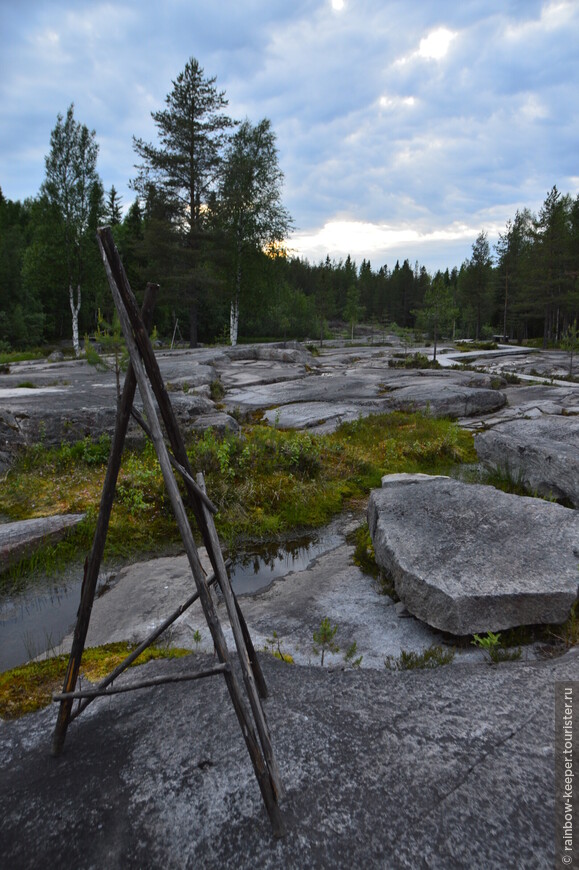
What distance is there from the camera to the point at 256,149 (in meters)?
32.9

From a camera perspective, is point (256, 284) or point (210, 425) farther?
point (256, 284)

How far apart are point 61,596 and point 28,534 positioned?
1.11 metres

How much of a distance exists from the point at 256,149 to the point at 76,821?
124 ft

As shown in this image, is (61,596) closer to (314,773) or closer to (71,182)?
(314,773)

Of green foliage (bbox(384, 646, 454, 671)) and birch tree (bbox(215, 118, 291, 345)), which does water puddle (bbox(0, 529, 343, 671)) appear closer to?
green foliage (bbox(384, 646, 454, 671))

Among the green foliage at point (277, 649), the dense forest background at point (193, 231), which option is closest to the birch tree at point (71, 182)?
the dense forest background at point (193, 231)

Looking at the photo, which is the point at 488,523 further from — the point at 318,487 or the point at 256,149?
the point at 256,149

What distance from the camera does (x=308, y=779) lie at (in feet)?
7.49

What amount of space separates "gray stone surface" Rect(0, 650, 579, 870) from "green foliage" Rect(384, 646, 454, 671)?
304 millimetres

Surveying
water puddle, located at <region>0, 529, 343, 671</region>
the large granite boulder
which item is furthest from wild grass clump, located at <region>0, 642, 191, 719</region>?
the large granite boulder

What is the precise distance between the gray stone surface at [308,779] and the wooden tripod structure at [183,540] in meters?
0.21

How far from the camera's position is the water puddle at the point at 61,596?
4102mm

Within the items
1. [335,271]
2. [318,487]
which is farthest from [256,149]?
[335,271]

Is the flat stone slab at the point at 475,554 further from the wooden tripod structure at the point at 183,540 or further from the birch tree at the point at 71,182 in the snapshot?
the birch tree at the point at 71,182
